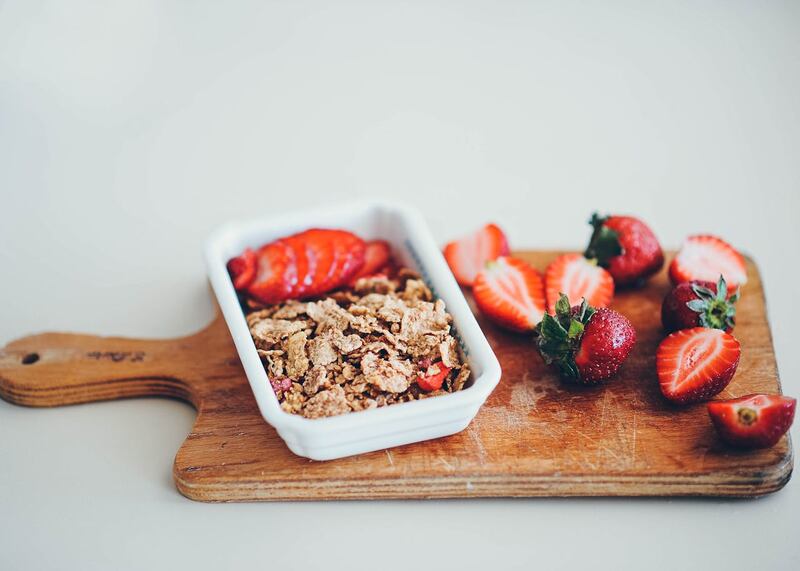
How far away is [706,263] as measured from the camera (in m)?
2.50

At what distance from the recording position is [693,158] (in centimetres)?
327

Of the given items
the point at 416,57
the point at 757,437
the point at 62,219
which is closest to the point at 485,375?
the point at 757,437

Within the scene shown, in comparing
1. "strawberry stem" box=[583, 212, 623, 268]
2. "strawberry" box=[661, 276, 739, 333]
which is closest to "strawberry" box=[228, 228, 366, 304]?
"strawberry stem" box=[583, 212, 623, 268]

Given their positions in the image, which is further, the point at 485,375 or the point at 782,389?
the point at 782,389

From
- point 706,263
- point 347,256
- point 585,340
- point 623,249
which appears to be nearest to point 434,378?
point 585,340

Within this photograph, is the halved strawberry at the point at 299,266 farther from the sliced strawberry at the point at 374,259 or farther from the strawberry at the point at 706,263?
the strawberry at the point at 706,263

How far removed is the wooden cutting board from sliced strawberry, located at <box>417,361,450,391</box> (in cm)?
14

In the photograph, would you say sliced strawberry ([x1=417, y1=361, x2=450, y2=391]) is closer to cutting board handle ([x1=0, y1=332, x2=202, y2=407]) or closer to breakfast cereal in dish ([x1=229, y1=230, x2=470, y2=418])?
breakfast cereal in dish ([x1=229, y1=230, x2=470, y2=418])

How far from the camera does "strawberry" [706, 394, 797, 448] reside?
6.67 ft

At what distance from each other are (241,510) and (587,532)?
0.74m

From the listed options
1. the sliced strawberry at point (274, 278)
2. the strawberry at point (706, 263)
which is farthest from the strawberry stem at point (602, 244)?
the sliced strawberry at point (274, 278)

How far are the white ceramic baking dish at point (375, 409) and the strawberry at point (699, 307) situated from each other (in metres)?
0.51

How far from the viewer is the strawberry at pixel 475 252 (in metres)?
2.55

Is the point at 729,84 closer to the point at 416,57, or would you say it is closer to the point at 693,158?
the point at 693,158
